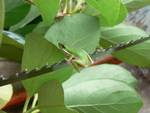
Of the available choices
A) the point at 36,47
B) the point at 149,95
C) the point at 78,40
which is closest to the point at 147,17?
the point at 149,95

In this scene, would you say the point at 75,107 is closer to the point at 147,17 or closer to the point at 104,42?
the point at 104,42

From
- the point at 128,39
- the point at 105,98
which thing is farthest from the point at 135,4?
the point at 105,98

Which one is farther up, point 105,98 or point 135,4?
point 135,4

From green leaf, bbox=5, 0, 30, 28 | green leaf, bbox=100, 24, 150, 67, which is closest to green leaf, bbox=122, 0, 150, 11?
green leaf, bbox=100, 24, 150, 67

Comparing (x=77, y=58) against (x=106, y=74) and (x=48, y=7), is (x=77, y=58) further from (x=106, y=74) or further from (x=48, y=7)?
(x=106, y=74)

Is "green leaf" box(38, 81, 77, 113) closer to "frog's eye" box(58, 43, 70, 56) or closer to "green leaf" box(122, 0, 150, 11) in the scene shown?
"frog's eye" box(58, 43, 70, 56)

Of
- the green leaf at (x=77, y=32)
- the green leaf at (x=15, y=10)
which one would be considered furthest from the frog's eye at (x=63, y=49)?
the green leaf at (x=15, y=10)
